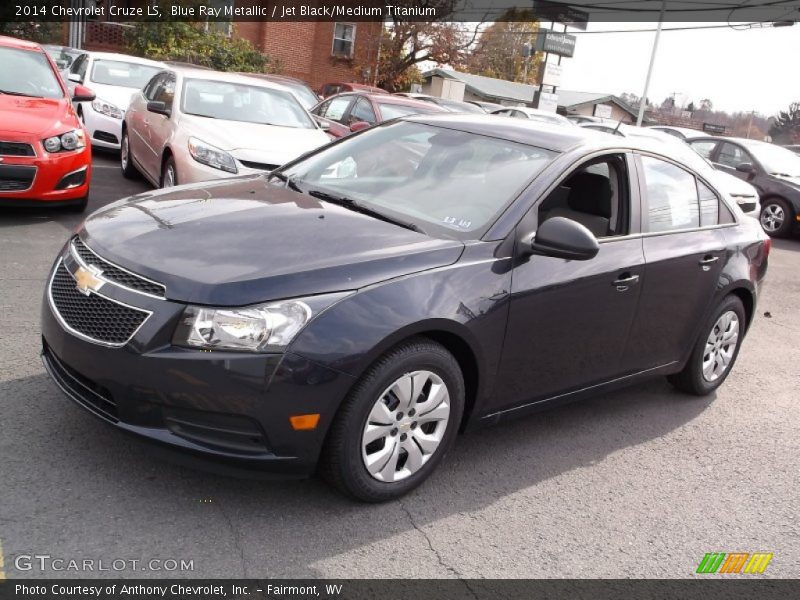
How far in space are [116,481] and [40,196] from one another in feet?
16.2

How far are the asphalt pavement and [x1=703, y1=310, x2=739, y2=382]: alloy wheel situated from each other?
40 centimetres

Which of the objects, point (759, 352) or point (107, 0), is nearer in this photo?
point (759, 352)

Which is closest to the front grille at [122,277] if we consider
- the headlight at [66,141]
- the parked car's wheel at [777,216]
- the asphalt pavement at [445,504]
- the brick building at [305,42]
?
the asphalt pavement at [445,504]

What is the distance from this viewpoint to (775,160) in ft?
47.9

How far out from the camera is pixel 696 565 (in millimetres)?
3525

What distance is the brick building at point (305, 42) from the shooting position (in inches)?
1161

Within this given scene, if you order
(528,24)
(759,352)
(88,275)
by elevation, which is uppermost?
(528,24)

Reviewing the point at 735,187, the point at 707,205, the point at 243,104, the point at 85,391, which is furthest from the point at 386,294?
the point at 735,187

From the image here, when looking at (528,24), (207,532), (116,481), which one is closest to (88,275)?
(116,481)

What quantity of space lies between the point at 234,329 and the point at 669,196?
9.61 ft

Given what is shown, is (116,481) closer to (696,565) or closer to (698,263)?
(696,565)

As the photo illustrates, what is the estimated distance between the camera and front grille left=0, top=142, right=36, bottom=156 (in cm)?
727

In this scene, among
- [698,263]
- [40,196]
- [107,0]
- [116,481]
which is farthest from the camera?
[107,0]

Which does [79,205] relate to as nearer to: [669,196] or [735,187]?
[669,196]
